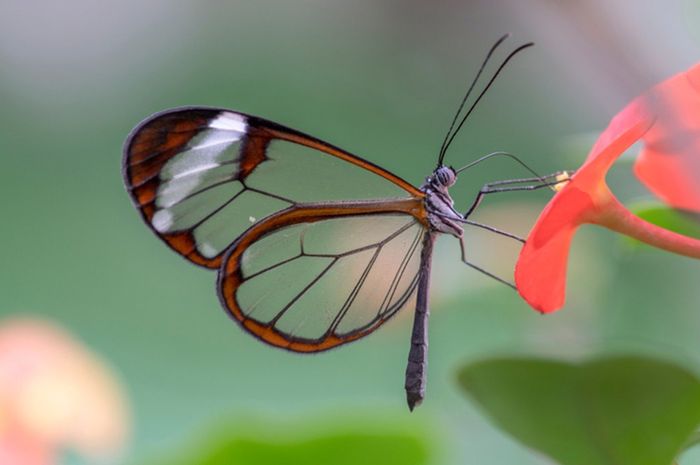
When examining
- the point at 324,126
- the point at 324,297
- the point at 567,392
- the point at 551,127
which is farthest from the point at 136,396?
the point at 567,392

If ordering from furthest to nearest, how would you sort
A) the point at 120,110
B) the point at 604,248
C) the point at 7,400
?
the point at 120,110
the point at 604,248
the point at 7,400

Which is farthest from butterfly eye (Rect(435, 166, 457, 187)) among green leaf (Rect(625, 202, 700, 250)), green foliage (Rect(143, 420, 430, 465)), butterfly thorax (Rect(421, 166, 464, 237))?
green foliage (Rect(143, 420, 430, 465))

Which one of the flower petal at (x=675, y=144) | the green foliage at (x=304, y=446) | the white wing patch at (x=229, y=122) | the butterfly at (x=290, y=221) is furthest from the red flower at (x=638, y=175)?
the white wing patch at (x=229, y=122)

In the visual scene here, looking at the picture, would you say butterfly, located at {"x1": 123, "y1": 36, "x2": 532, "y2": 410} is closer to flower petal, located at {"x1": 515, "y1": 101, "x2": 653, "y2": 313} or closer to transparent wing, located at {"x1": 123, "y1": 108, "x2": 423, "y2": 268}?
transparent wing, located at {"x1": 123, "y1": 108, "x2": 423, "y2": 268}

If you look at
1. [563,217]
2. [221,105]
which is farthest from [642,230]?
[221,105]

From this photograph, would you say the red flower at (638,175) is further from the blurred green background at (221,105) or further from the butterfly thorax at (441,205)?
the blurred green background at (221,105)

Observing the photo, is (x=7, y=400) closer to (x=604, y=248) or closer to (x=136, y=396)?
(x=604, y=248)
